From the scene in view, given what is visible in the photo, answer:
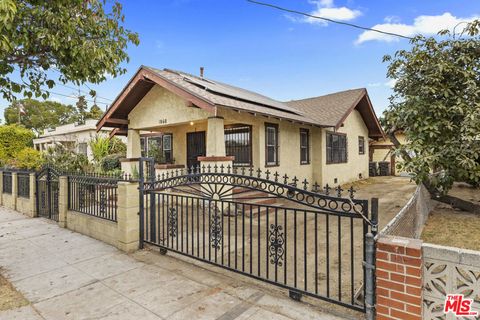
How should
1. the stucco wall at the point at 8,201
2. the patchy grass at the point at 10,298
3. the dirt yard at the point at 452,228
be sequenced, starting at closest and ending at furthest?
the patchy grass at the point at 10,298, the dirt yard at the point at 452,228, the stucco wall at the point at 8,201

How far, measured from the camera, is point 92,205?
6.34 meters

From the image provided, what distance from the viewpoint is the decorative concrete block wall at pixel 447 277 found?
2088 mm

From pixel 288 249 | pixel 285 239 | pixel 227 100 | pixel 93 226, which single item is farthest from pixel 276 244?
pixel 227 100

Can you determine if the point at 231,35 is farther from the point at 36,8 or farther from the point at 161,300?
the point at 161,300

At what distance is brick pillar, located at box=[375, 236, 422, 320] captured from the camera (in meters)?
2.27

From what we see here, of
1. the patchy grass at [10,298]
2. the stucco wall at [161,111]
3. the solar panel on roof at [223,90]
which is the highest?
the solar panel on roof at [223,90]

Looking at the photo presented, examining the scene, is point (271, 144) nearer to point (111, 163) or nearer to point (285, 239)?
point (285, 239)

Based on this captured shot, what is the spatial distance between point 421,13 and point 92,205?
527 inches

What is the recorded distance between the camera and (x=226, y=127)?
11.0m

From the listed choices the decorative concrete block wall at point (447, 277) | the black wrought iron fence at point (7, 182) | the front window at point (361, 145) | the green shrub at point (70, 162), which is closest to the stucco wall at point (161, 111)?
the green shrub at point (70, 162)

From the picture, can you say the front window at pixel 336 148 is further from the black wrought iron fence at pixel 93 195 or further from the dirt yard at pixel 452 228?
the black wrought iron fence at pixel 93 195

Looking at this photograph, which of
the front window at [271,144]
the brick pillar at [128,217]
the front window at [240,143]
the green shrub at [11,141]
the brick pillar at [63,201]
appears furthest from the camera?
the green shrub at [11,141]

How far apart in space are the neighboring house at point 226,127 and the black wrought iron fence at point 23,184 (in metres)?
3.34

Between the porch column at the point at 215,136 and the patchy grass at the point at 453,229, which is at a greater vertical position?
the porch column at the point at 215,136
